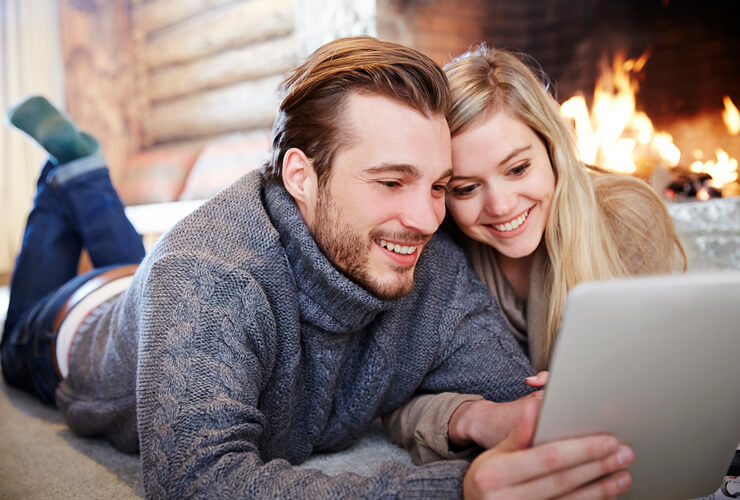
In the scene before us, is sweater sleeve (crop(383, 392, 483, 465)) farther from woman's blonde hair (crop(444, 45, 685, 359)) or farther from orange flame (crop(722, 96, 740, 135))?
orange flame (crop(722, 96, 740, 135))

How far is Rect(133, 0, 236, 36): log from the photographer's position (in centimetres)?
403

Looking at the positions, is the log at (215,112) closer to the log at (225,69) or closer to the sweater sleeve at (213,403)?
the log at (225,69)

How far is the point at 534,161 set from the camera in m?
1.36

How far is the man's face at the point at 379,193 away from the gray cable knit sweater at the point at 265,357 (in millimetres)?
42

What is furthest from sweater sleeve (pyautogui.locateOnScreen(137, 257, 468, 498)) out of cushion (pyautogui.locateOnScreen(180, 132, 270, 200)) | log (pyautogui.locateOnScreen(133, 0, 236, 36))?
log (pyautogui.locateOnScreen(133, 0, 236, 36))

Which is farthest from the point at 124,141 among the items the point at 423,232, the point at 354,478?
the point at 354,478

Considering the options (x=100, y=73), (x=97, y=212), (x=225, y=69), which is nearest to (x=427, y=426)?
(x=97, y=212)

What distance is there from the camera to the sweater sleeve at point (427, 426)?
45.6 inches

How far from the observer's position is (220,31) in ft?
12.9

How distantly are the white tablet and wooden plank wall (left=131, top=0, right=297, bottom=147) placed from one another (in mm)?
3079

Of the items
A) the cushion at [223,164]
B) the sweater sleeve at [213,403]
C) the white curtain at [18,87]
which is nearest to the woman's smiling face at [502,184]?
the sweater sleeve at [213,403]

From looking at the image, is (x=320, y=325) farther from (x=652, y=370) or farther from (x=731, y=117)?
(x=731, y=117)

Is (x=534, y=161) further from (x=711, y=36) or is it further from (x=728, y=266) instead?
(x=711, y=36)

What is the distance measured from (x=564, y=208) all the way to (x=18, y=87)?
13.5 ft
